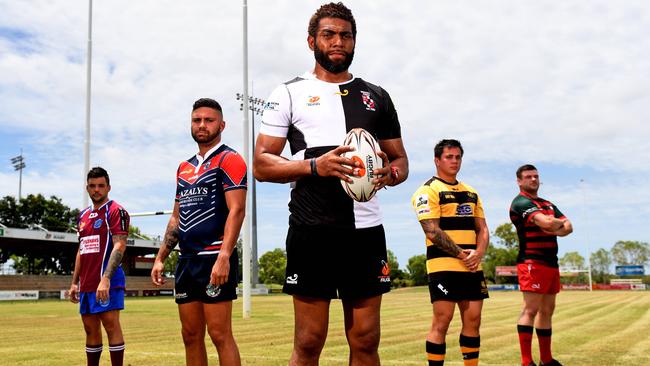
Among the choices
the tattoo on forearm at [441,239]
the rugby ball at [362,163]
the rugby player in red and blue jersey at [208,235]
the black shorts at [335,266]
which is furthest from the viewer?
the tattoo on forearm at [441,239]

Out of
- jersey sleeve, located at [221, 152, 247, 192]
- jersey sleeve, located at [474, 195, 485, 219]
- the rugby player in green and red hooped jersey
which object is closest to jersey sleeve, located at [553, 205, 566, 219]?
the rugby player in green and red hooped jersey

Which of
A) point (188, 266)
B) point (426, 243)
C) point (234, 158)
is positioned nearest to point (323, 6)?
point (234, 158)

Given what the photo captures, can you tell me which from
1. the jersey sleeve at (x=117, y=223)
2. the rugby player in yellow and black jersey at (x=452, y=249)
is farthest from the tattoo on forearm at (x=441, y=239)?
the jersey sleeve at (x=117, y=223)

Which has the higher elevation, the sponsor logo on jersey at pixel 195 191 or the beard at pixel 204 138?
the beard at pixel 204 138

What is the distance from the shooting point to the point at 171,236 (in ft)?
18.1

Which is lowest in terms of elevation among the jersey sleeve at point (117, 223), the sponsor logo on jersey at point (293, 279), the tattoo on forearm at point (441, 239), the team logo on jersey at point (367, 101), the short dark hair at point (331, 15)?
the sponsor logo on jersey at point (293, 279)

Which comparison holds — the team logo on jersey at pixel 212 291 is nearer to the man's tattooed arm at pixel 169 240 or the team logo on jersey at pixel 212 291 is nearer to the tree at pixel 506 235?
the man's tattooed arm at pixel 169 240

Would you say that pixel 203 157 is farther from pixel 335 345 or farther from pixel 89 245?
pixel 335 345

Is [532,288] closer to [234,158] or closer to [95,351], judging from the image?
[234,158]

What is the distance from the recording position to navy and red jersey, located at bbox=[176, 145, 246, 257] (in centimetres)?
515

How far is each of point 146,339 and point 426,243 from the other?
8.30m

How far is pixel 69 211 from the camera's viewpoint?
75.9 m

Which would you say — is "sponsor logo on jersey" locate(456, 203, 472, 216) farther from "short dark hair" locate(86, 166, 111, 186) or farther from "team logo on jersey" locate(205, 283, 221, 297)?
"short dark hair" locate(86, 166, 111, 186)

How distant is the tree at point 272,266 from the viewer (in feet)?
404
